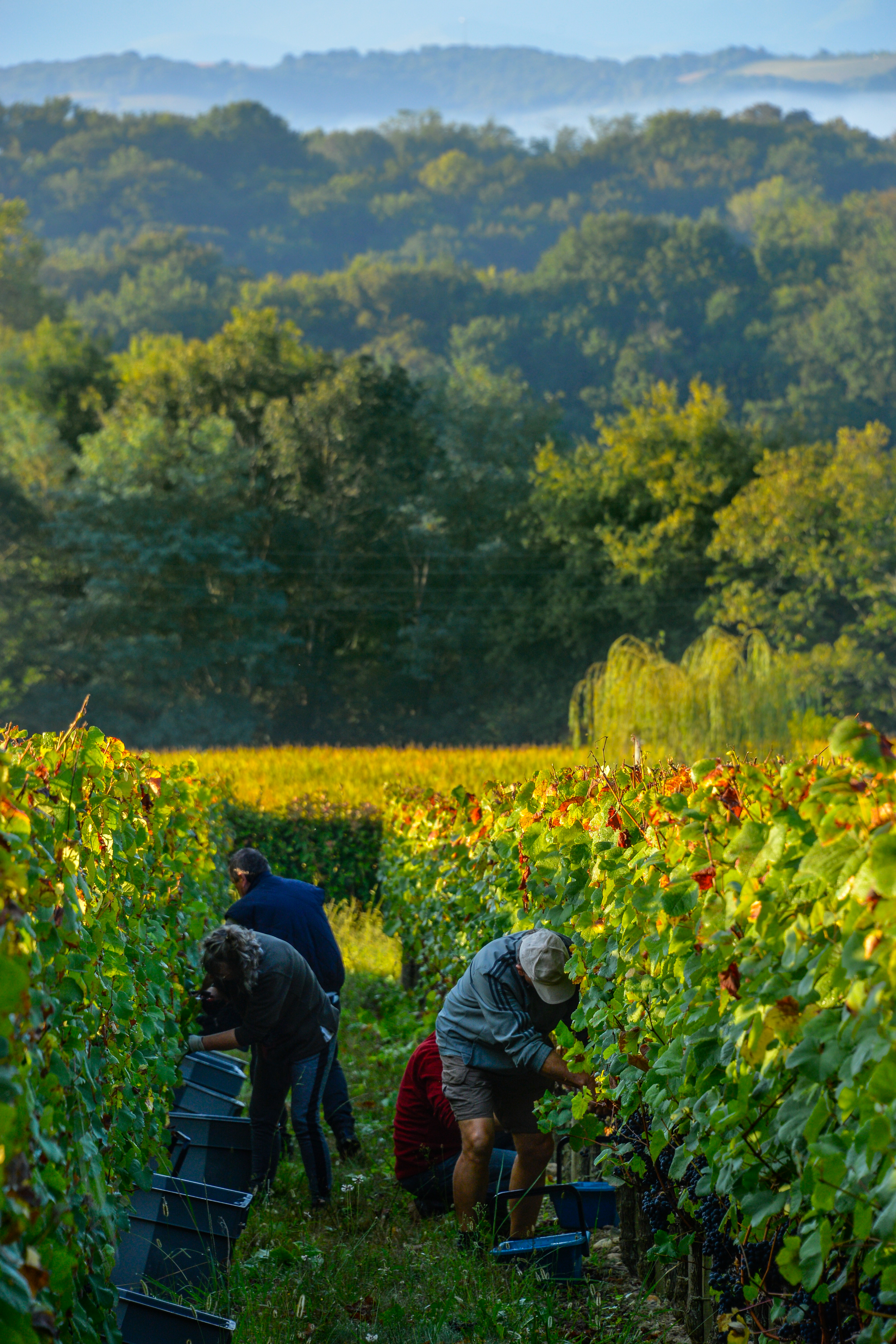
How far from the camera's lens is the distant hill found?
179 metres

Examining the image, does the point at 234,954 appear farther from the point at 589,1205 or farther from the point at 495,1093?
the point at 589,1205

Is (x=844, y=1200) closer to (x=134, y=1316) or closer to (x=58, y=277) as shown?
(x=134, y=1316)

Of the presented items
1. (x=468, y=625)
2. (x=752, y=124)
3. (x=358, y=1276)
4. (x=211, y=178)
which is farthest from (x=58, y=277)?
(x=358, y=1276)

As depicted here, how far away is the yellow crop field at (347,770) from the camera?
12.3 metres

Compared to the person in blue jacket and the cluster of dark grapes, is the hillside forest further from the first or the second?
the cluster of dark grapes

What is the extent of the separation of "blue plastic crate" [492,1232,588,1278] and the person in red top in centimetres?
89

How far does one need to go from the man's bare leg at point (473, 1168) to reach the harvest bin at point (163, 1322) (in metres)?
1.65

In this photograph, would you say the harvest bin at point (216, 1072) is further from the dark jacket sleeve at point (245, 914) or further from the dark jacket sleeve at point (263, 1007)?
the dark jacket sleeve at point (245, 914)

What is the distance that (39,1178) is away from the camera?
1990 millimetres

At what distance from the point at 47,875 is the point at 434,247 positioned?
8781cm

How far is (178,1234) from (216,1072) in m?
2.05

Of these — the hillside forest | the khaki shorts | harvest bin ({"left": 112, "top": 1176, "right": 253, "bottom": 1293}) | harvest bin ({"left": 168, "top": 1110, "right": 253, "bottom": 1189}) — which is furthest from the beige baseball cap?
the hillside forest

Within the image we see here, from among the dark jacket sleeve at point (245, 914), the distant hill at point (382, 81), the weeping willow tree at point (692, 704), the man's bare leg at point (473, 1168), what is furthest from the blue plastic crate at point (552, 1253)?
the distant hill at point (382, 81)

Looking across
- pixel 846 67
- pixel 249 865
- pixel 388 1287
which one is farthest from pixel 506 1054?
pixel 846 67
